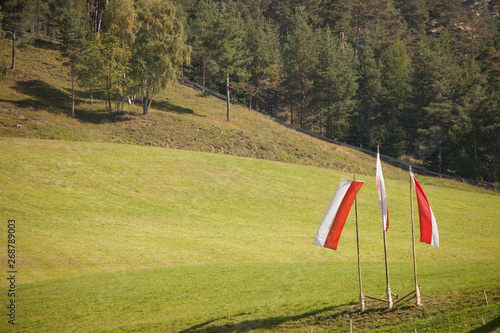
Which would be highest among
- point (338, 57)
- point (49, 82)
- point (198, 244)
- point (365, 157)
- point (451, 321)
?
point (338, 57)

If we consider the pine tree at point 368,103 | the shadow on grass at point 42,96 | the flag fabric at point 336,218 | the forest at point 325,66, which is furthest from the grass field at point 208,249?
the pine tree at point 368,103

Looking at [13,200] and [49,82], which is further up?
[49,82]

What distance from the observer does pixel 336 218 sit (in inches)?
535

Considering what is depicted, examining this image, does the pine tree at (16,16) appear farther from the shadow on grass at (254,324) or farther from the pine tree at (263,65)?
the shadow on grass at (254,324)

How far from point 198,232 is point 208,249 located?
383 cm

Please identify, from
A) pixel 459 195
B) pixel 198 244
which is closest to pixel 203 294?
pixel 198 244

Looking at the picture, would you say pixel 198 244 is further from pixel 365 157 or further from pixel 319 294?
pixel 365 157

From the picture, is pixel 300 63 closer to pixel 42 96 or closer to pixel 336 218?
pixel 42 96

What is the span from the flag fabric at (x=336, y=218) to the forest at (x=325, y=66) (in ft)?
158

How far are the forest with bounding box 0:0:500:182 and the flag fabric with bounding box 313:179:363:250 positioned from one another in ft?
158

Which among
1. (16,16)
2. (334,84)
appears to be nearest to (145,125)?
(16,16)

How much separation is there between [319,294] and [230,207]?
831 inches

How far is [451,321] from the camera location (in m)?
11.6

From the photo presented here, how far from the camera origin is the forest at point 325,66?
56.2 m
